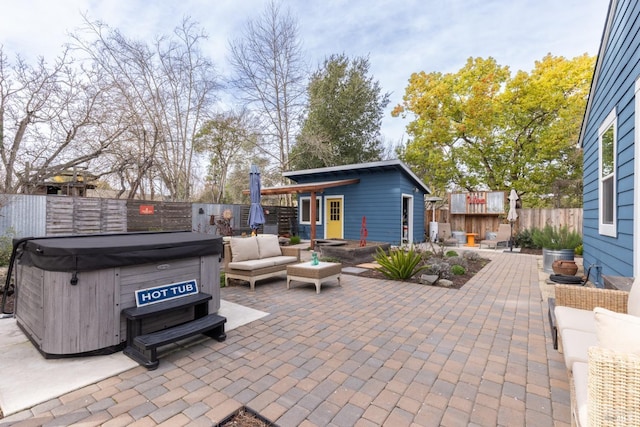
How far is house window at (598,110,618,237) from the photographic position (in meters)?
3.85

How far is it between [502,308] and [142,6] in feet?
42.7

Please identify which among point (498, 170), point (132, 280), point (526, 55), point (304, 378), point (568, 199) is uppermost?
point (526, 55)

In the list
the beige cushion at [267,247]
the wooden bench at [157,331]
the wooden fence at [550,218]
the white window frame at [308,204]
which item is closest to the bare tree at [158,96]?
the white window frame at [308,204]

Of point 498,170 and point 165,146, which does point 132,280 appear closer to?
point 165,146

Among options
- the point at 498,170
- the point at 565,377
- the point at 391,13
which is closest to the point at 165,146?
the point at 391,13

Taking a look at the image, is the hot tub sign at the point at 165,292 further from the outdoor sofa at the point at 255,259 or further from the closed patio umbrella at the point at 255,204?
the closed patio umbrella at the point at 255,204

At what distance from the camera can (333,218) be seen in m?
11.9

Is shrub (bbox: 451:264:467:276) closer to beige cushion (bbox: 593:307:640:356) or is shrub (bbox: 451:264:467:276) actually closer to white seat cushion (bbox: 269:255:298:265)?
white seat cushion (bbox: 269:255:298:265)

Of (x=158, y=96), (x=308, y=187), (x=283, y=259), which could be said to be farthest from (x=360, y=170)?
(x=158, y=96)

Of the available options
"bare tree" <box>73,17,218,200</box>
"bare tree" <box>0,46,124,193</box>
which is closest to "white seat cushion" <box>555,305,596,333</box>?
"bare tree" <box>0,46,124,193</box>

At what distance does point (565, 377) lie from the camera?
2258 mm

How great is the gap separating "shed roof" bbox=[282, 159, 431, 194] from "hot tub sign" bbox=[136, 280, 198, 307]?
8111 mm

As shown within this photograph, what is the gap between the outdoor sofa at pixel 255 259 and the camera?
15.8 feet

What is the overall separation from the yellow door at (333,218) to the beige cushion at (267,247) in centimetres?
618
